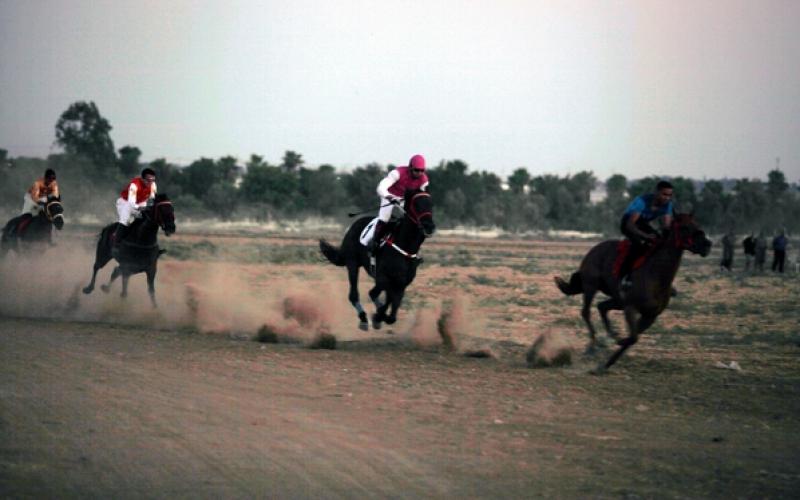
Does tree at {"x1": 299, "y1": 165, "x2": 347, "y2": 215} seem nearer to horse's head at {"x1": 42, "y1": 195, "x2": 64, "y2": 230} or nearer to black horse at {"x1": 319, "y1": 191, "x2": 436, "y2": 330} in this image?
horse's head at {"x1": 42, "y1": 195, "x2": 64, "y2": 230}

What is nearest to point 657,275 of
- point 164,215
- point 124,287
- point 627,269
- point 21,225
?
point 627,269

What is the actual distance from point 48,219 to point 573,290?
14.0 m

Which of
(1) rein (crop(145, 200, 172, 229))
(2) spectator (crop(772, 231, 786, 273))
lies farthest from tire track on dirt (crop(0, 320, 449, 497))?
(2) spectator (crop(772, 231, 786, 273))

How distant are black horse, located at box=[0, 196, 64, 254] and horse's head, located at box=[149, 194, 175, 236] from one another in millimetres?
5101

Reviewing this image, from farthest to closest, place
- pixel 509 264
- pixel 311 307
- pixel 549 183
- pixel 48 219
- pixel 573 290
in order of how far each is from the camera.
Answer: pixel 549 183 → pixel 509 264 → pixel 48 219 → pixel 311 307 → pixel 573 290

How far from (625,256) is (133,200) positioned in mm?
10908

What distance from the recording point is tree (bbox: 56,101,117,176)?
10712 centimetres

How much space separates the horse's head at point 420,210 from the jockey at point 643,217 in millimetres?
3051

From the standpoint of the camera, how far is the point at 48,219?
79.7ft

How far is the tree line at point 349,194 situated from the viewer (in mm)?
102688

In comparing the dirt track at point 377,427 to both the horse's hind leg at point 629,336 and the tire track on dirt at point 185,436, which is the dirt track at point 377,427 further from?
the horse's hind leg at point 629,336

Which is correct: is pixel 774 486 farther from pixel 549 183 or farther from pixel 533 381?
pixel 549 183

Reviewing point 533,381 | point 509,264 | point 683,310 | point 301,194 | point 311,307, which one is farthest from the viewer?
point 301,194

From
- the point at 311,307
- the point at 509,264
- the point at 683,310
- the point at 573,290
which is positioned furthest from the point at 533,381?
the point at 509,264
